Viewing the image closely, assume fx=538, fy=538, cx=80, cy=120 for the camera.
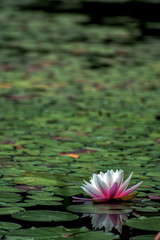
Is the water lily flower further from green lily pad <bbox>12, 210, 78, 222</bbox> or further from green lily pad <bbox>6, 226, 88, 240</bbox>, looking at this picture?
green lily pad <bbox>6, 226, 88, 240</bbox>

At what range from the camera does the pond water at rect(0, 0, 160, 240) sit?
5.20 feet

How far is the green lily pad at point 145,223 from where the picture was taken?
152 centimetres

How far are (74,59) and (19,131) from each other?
269 centimetres

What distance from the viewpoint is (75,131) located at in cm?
296

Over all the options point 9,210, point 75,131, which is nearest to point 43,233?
point 9,210

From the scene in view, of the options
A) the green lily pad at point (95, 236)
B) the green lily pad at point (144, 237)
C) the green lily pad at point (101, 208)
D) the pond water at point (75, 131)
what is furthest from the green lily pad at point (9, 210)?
the green lily pad at point (144, 237)

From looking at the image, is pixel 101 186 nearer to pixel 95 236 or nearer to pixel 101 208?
pixel 101 208

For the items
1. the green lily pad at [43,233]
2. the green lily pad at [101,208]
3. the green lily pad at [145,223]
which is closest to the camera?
the green lily pad at [43,233]

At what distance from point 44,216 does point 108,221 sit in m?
0.19

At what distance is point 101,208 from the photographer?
5.62ft

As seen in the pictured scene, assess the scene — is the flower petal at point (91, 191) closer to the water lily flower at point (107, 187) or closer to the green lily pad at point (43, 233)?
the water lily flower at point (107, 187)

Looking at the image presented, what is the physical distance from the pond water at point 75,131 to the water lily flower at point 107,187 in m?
0.03

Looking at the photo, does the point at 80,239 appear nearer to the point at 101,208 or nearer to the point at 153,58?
the point at 101,208

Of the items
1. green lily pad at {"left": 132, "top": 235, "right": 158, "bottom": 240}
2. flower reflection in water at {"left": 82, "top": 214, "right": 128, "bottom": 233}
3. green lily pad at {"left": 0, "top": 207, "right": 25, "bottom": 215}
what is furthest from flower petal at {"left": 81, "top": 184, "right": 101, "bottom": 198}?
green lily pad at {"left": 132, "top": 235, "right": 158, "bottom": 240}
